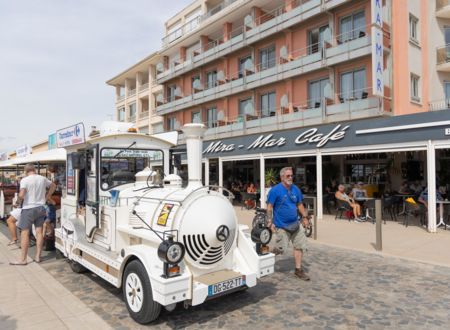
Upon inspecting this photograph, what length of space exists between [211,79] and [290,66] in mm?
8319

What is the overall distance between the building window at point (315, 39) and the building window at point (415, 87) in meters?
4.72

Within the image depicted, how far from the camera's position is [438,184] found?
631 inches

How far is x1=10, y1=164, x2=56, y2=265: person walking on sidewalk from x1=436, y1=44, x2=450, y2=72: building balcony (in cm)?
1900

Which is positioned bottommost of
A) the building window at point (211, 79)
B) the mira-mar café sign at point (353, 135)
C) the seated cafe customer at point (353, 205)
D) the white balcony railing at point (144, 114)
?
the seated cafe customer at point (353, 205)

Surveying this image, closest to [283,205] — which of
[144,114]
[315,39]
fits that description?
[315,39]

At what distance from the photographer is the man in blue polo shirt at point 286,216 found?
5.80m

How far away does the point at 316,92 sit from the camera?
18.4 metres

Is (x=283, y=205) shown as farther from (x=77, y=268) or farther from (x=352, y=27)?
(x=352, y=27)

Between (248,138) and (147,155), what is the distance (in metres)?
12.0

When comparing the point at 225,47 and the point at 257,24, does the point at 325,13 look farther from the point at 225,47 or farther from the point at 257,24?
the point at 225,47

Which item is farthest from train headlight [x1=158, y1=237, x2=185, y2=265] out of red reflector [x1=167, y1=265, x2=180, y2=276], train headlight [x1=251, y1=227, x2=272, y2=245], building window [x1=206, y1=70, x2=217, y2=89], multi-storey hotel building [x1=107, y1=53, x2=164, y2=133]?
multi-storey hotel building [x1=107, y1=53, x2=164, y2=133]

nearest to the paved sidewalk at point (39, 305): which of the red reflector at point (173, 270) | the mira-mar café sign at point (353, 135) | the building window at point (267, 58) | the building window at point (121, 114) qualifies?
the red reflector at point (173, 270)

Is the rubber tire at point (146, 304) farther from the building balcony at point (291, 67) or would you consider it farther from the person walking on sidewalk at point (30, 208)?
→ the building balcony at point (291, 67)

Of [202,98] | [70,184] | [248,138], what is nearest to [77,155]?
[70,184]
